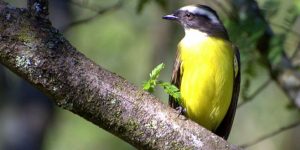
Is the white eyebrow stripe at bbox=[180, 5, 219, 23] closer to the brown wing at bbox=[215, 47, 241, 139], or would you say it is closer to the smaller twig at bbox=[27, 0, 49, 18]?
the brown wing at bbox=[215, 47, 241, 139]

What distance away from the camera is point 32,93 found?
668cm

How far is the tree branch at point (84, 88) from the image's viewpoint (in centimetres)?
331

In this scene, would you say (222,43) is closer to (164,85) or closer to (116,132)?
(164,85)

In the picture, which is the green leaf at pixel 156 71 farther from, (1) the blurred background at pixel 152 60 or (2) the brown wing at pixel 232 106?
(1) the blurred background at pixel 152 60

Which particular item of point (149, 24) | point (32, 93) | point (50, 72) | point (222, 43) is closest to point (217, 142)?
point (50, 72)

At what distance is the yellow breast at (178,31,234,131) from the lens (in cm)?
533

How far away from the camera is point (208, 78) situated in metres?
5.32

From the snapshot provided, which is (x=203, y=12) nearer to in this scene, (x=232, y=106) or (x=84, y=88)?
(x=232, y=106)

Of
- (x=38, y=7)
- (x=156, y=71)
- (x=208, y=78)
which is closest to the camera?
(x=38, y=7)

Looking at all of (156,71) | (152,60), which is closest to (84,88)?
(156,71)

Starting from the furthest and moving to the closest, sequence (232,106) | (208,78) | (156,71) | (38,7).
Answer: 1. (232,106)
2. (208,78)
3. (156,71)
4. (38,7)

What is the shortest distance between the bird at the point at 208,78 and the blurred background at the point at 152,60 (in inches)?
11.1

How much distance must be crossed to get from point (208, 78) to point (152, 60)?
3682 mm

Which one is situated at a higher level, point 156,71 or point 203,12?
point 156,71
